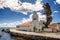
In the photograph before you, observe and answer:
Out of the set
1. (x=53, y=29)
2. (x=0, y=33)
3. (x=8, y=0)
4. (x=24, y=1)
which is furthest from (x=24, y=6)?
(x=0, y=33)

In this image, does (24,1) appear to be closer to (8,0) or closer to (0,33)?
(8,0)

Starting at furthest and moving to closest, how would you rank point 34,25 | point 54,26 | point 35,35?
point 34,25 → point 35,35 → point 54,26

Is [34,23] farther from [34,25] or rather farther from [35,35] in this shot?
[35,35]

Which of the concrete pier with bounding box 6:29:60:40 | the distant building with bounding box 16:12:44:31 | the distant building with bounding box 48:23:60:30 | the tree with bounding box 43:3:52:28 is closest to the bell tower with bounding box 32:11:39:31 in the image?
the distant building with bounding box 16:12:44:31

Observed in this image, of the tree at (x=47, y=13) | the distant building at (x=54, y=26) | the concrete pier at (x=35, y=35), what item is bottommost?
the concrete pier at (x=35, y=35)

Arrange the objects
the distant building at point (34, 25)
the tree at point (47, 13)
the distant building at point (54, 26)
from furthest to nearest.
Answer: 1. the distant building at point (34, 25)
2. the tree at point (47, 13)
3. the distant building at point (54, 26)

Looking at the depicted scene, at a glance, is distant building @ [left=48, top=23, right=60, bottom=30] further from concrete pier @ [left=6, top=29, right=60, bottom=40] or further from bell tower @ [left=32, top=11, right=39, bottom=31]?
bell tower @ [left=32, top=11, right=39, bottom=31]

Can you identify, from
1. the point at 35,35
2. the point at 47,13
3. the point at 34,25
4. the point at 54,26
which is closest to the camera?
the point at 54,26

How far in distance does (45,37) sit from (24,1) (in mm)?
1594

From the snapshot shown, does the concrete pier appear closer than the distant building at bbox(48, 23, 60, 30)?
No

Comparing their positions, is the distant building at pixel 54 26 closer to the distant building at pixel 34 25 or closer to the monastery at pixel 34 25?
the monastery at pixel 34 25

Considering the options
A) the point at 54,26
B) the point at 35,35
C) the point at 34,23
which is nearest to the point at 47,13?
the point at 54,26

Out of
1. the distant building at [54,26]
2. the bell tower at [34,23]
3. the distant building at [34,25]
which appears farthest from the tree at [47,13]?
the bell tower at [34,23]

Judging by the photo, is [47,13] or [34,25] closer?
[47,13]
